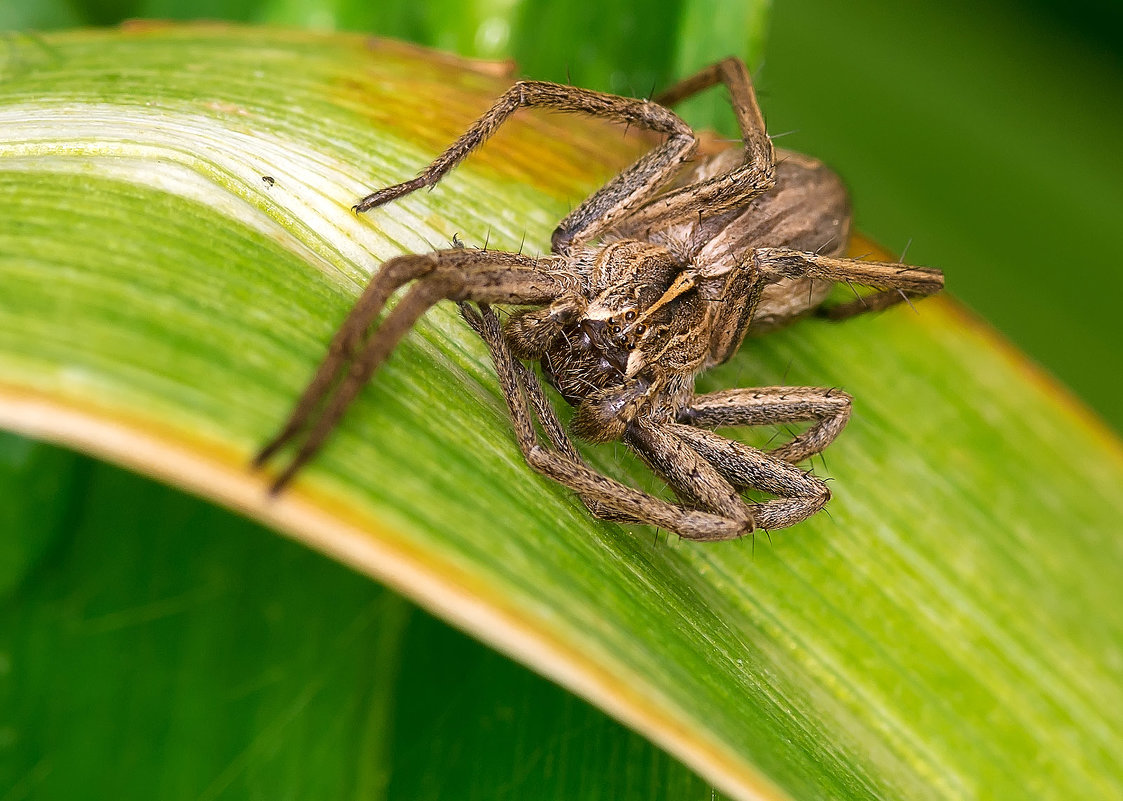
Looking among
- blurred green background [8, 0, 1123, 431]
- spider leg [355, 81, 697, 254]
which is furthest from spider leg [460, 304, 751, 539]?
blurred green background [8, 0, 1123, 431]

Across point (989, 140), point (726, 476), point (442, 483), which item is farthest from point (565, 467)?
point (989, 140)

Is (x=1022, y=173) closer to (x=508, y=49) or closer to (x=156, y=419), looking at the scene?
(x=508, y=49)

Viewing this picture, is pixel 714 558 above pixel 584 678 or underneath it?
underneath

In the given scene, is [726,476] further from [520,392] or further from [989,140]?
[989,140]

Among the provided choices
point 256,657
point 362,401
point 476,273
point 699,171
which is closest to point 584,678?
point 362,401

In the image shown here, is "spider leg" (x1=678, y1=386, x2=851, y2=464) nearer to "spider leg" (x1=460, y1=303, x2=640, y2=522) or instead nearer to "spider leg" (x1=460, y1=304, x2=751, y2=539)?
"spider leg" (x1=460, y1=304, x2=751, y2=539)

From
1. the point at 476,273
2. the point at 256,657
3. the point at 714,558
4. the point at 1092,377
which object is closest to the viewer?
the point at 476,273

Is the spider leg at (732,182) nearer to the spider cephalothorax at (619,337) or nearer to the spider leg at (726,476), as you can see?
the spider cephalothorax at (619,337)

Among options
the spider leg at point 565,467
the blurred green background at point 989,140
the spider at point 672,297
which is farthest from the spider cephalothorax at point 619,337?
the blurred green background at point 989,140
